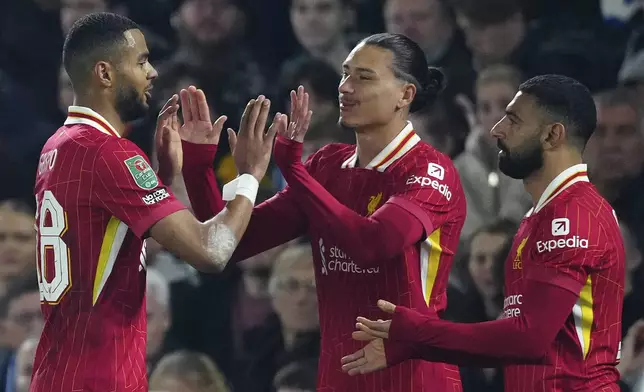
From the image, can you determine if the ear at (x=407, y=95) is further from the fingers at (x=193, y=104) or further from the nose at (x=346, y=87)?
the fingers at (x=193, y=104)

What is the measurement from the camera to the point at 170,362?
653 centimetres

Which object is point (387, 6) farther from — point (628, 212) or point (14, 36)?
point (14, 36)

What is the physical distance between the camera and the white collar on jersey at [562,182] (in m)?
4.10

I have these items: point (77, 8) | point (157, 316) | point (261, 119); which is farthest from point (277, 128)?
point (77, 8)

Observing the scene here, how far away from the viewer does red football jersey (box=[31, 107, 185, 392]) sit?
3.89 metres

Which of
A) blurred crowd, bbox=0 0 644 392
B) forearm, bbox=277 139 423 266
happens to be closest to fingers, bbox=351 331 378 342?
forearm, bbox=277 139 423 266

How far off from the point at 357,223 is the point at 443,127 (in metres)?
2.67

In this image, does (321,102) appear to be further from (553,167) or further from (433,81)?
(553,167)

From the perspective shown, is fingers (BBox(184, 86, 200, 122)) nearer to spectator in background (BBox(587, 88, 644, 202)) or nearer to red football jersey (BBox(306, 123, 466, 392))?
red football jersey (BBox(306, 123, 466, 392))

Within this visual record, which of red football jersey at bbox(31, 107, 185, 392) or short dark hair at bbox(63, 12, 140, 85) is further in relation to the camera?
short dark hair at bbox(63, 12, 140, 85)

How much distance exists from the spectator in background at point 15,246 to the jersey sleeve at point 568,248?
156 inches

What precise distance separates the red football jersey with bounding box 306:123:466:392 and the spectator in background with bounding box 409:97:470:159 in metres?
2.26

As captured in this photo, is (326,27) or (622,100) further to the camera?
(326,27)

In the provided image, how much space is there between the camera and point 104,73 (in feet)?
13.3
